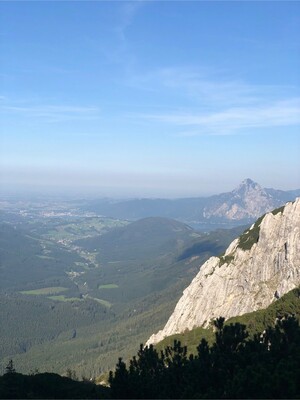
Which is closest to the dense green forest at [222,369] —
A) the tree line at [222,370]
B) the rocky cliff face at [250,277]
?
the tree line at [222,370]

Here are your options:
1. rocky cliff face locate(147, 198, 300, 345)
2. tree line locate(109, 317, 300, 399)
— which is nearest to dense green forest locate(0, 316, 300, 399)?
tree line locate(109, 317, 300, 399)

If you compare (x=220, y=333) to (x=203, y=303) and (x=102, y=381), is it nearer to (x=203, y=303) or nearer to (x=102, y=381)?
(x=102, y=381)

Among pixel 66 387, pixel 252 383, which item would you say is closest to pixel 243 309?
pixel 66 387

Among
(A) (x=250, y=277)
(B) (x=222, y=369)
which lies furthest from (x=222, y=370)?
(A) (x=250, y=277)

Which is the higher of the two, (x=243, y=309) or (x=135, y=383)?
(x=135, y=383)

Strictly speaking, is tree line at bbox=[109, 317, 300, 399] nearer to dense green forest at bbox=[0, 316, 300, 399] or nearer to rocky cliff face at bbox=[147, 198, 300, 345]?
dense green forest at bbox=[0, 316, 300, 399]

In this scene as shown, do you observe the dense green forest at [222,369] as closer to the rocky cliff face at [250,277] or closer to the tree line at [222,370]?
the tree line at [222,370]

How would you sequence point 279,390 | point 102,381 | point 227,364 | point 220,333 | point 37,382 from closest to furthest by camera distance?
point 279,390, point 227,364, point 220,333, point 37,382, point 102,381

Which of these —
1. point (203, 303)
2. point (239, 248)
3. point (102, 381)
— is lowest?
point (102, 381)
